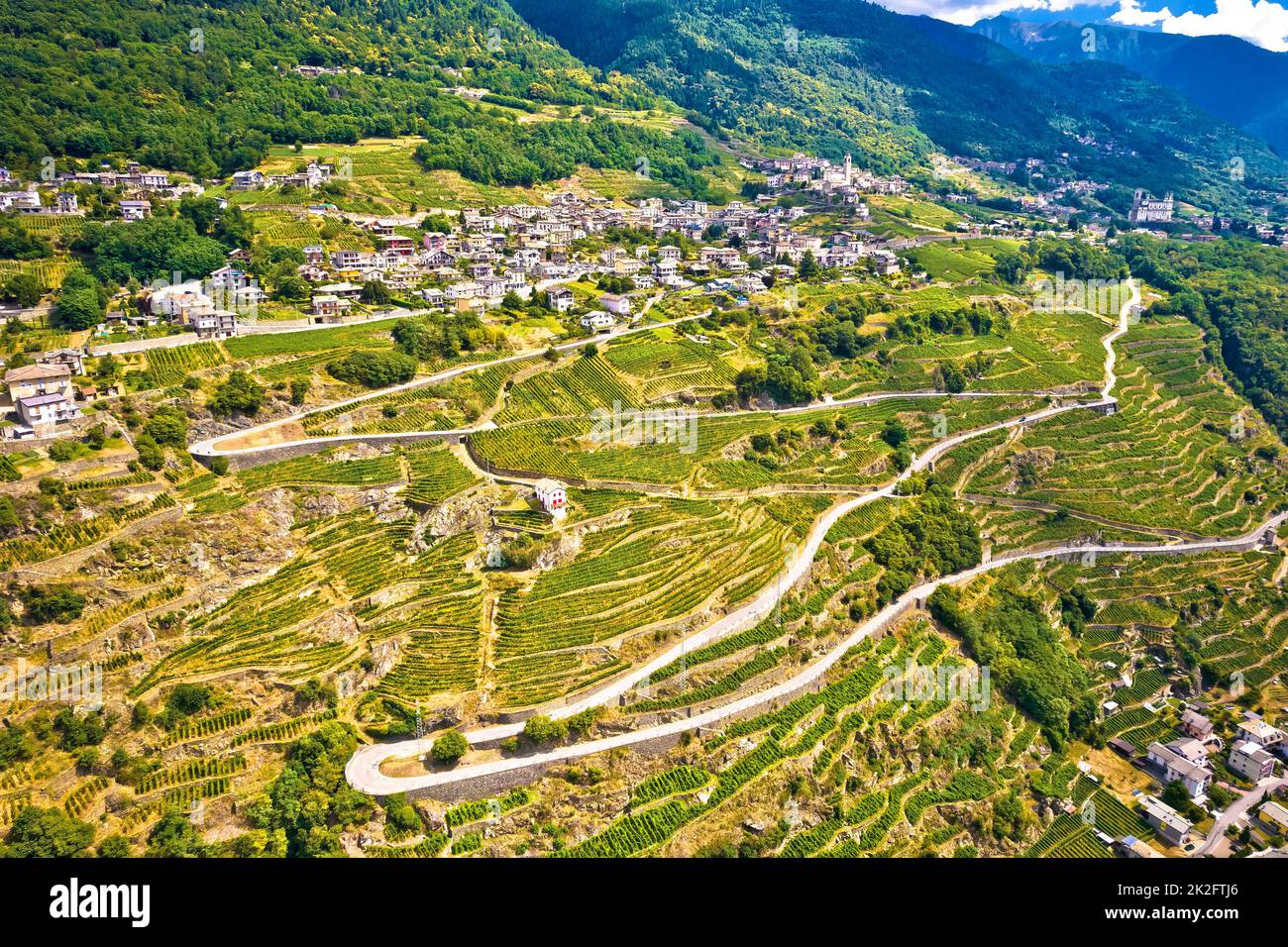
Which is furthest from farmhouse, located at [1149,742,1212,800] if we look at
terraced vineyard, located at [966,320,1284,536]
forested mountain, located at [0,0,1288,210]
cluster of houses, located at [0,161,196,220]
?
forested mountain, located at [0,0,1288,210]

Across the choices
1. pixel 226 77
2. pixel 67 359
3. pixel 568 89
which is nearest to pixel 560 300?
pixel 67 359

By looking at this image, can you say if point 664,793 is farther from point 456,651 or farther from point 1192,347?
point 1192,347

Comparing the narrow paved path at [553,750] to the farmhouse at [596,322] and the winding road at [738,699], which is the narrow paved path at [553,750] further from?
the farmhouse at [596,322]

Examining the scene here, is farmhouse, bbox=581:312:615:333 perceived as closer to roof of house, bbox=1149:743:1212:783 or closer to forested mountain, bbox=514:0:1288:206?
roof of house, bbox=1149:743:1212:783

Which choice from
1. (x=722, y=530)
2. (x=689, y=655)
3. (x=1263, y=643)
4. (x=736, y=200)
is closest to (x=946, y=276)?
(x=736, y=200)

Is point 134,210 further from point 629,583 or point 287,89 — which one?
point 629,583
